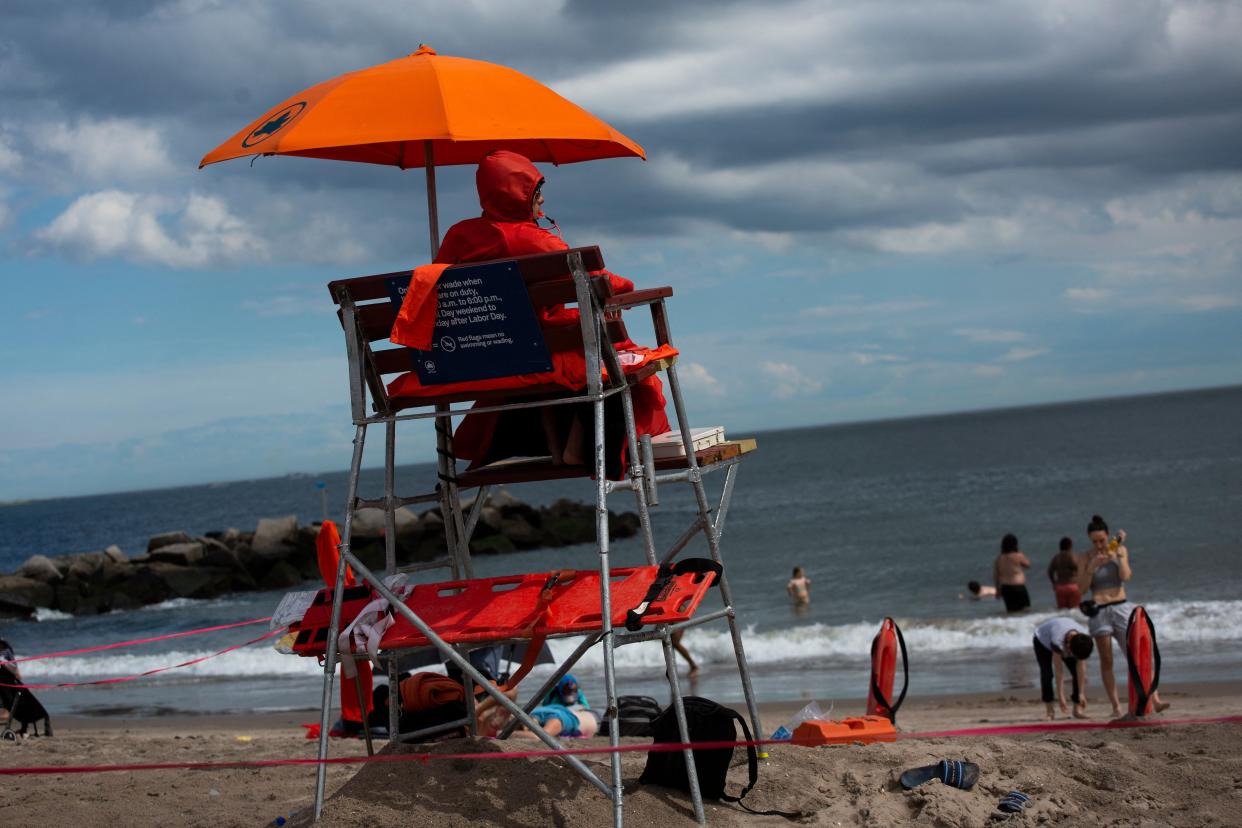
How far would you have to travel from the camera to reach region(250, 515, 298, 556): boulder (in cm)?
3709

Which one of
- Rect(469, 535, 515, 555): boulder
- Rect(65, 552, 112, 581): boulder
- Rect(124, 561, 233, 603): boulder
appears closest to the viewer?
Rect(124, 561, 233, 603): boulder

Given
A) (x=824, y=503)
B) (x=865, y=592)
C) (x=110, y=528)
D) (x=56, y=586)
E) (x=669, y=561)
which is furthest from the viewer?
(x=110, y=528)

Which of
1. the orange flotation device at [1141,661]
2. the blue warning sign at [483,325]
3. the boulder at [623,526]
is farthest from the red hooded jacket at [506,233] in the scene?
the boulder at [623,526]

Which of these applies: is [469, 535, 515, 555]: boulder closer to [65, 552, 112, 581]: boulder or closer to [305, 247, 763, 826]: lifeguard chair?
[65, 552, 112, 581]: boulder

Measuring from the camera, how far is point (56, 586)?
34156mm

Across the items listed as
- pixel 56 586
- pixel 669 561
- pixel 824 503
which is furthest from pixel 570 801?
pixel 824 503

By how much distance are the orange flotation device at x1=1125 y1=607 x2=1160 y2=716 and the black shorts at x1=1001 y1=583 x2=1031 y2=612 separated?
9461 millimetres

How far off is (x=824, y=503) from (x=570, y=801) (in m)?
48.4

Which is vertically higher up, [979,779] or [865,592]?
[979,779]

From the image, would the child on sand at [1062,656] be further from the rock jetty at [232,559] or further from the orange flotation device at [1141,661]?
the rock jetty at [232,559]

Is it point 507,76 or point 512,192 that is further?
point 507,76

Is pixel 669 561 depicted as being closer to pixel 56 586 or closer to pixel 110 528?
pixel 56 586

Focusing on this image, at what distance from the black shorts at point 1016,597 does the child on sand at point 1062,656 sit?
25.5ft

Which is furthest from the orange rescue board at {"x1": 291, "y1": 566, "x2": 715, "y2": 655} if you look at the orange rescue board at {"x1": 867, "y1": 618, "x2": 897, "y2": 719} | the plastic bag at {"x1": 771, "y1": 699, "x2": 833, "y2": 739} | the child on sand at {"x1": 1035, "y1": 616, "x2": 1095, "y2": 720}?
the child on sand at {"x1": 1035, "y1": 616, "x2": 1095, "y2": 720}
